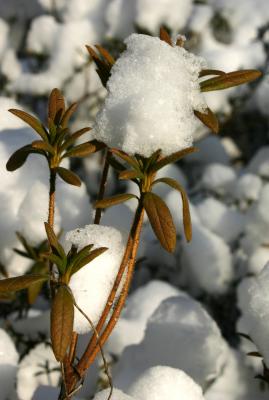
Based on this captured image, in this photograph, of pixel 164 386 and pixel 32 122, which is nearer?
pixel 32 122

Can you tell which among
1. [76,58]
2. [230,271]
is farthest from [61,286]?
[76,58]

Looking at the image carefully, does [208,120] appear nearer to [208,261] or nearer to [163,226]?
[163,226]

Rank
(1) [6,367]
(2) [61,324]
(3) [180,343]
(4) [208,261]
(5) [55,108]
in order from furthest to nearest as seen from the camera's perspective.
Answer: (4) [208,261]
(3) [180,343]
(1) [6,367]
(5) [55,108]
(2) [61,324]

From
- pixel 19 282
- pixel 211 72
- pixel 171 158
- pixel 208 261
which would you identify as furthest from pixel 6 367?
pixel 208 261

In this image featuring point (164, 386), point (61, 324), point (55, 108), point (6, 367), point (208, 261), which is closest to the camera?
point (61, 324)

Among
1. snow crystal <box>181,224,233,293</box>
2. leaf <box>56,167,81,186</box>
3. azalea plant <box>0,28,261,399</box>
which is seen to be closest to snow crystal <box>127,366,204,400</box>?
azalea plant <box>0,28,261,399</box>

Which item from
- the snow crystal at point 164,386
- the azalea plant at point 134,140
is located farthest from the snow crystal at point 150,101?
the snow crystal at point 164,386

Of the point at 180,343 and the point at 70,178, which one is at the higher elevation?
the point at 70,178
